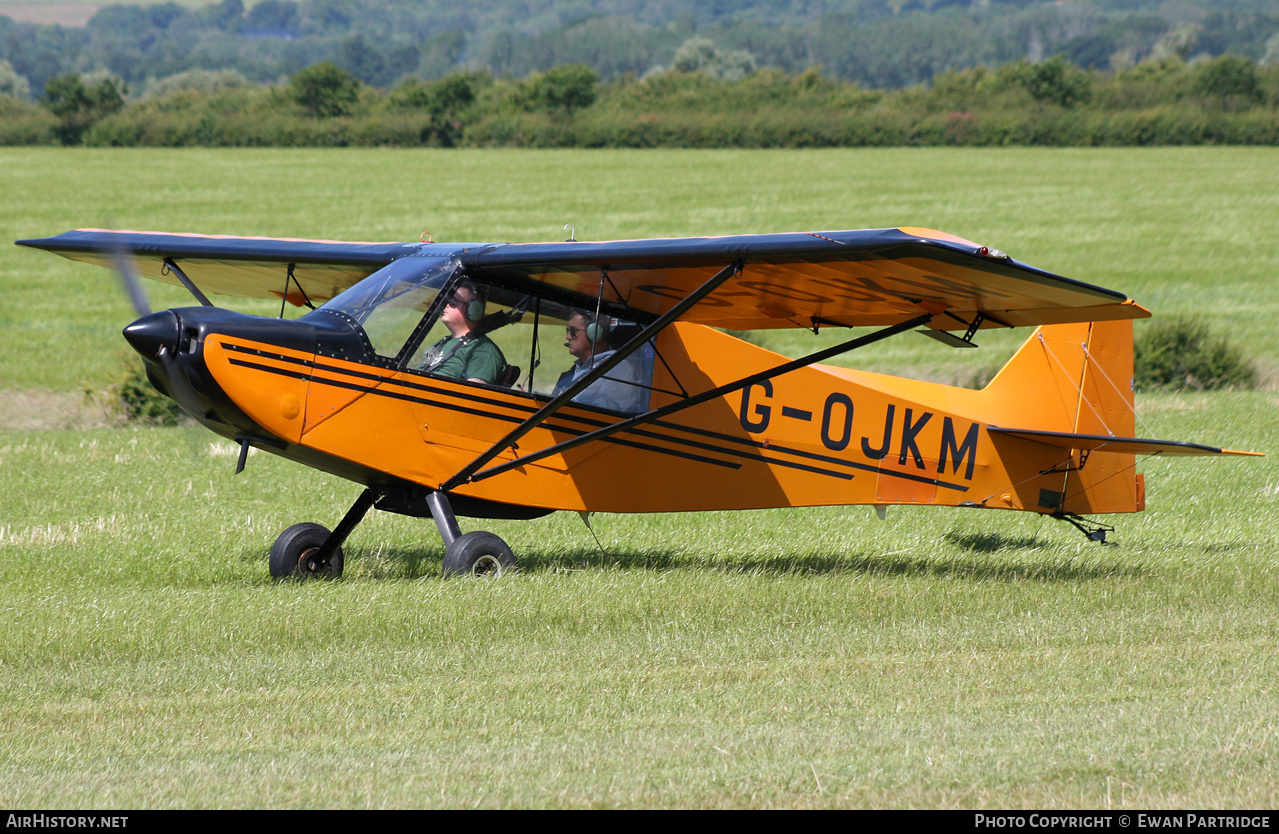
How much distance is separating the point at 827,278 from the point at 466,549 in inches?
116

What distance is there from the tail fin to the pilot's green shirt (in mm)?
4054

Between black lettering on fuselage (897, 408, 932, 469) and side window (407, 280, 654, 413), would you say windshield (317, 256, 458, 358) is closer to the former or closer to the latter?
side window (407, 280, 654, 413)

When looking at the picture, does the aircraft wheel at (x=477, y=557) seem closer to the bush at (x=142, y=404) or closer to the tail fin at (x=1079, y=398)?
the tail fin at (x=1079, y=398)

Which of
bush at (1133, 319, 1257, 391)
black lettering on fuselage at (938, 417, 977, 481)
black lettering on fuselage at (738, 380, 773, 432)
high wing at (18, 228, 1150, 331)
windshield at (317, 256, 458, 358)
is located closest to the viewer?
high wing at (18, 228, 1150, 331)

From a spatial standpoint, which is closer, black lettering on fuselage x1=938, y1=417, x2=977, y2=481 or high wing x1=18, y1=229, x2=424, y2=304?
high wing x1=18, y1=229, x2=424, y2=304

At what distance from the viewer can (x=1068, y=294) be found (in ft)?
24.4

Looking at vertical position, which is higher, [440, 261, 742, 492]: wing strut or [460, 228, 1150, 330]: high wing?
[460, 228, 1150, 330]: high wing

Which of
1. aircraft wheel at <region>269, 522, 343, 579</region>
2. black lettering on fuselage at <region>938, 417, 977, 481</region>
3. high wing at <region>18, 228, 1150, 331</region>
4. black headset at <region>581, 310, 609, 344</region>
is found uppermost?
high wing at <region>18, 228, 1150, 331</region>

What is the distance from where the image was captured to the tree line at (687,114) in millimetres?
59438

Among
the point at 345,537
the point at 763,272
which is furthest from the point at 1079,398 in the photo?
the point at 345,537

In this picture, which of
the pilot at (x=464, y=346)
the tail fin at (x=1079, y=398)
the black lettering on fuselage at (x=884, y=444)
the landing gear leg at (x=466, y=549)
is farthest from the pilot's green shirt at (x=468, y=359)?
the tail fin at (x=1079, y=398)

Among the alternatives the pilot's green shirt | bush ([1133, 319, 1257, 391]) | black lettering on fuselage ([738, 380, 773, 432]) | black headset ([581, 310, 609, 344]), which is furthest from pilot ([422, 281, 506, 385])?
bush ([1133, 319, 1257, 391])

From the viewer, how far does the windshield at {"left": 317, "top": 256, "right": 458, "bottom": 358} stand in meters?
8.27
